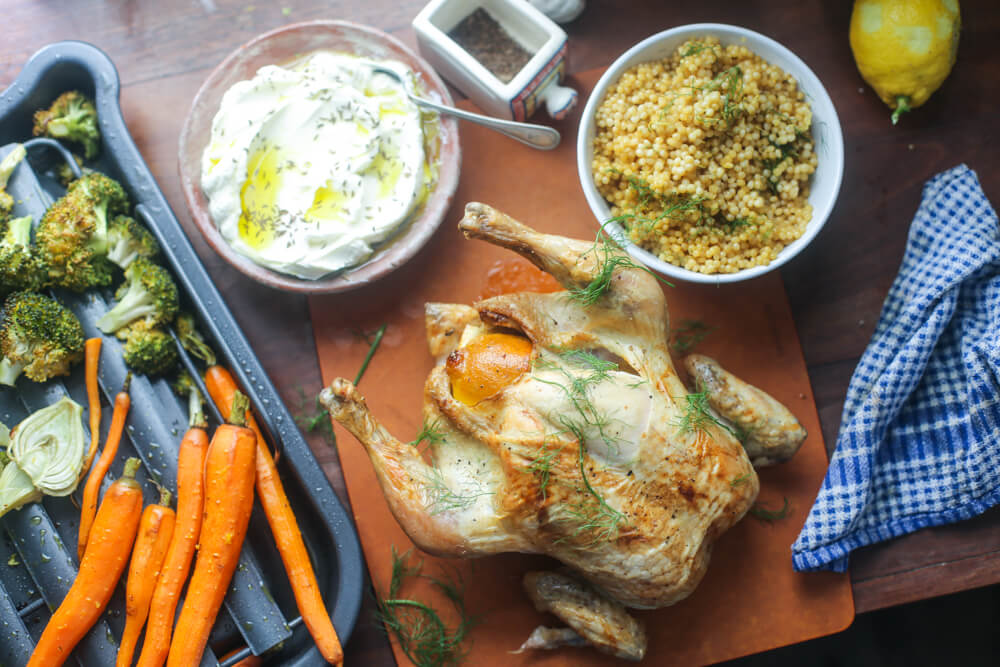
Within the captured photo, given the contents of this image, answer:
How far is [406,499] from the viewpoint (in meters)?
2.05

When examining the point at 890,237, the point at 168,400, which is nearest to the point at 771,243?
the point at 890,237

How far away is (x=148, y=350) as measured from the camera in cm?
216

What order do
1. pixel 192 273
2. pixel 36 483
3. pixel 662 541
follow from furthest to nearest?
pixel 192 273, pixel 36 483, pixel 662 541

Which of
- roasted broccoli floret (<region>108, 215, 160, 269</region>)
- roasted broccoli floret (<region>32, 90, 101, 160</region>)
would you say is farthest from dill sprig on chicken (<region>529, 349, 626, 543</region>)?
roasted broccoli floret (<region>32, 90, 101, 160</region>)

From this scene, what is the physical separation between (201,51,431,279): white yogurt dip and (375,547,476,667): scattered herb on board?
1.00 m

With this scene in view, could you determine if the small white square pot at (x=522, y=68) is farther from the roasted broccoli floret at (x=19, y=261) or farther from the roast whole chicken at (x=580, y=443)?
the roasted broccoli floret at (x=19, y=261)

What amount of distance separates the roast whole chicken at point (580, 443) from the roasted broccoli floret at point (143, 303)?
0.58 m

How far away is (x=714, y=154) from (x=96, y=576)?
214cm

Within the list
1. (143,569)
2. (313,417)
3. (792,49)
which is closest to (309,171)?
(313,417)

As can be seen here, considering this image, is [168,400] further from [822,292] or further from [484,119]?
[822,292]

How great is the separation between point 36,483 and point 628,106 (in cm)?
203

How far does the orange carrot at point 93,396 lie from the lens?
2166 mm

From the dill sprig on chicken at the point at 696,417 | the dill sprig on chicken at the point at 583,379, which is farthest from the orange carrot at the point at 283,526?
the dill sprig on chicken at the point at 696,417

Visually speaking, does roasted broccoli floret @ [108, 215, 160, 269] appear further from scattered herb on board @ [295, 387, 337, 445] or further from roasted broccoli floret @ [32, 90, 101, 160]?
scattered herb on board @ [295, 387, 337, 445]
